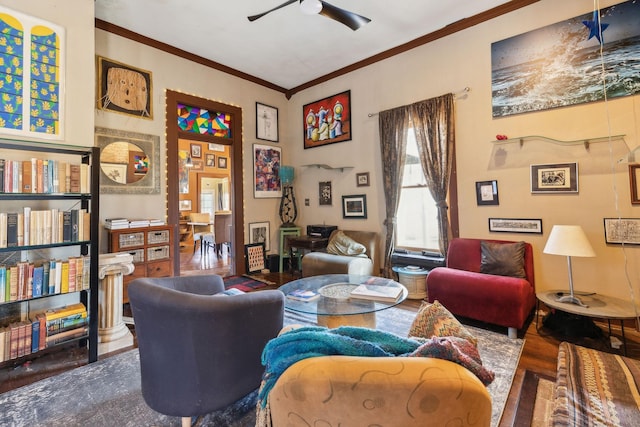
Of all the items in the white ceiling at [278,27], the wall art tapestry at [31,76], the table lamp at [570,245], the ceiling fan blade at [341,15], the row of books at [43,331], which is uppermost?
the white ceiling at [278,27]

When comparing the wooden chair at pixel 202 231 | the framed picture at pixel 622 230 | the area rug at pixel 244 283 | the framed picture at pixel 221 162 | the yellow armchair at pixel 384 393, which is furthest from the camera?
the framed picture at pixel 221 162

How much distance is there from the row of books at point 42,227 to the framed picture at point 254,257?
2784 mm

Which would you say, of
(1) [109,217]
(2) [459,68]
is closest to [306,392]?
(1) [109,217]

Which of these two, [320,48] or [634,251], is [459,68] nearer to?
[320,48]

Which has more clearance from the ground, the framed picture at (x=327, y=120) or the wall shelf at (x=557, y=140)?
the framed picture at (x=327, y=120)

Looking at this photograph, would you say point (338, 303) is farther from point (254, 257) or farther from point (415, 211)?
point (254, 257)

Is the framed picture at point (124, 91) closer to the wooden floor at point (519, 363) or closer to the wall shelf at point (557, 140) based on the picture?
the wooden floor at point (519, 363)

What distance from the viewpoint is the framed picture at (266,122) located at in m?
5.26

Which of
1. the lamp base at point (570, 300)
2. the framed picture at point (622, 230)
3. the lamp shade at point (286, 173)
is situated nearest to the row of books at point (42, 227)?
the lamp shade at point (286, 173)

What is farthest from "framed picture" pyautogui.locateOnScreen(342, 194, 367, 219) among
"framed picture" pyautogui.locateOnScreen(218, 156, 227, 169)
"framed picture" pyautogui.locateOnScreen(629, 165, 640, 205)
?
"framed picture" pyautogui.locateOnScreen(218, 156, 227, 169)

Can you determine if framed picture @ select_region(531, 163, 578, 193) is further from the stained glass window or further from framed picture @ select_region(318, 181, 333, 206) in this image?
the stained glass window

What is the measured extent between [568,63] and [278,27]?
3297 mm

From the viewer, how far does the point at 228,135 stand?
497 centimetres

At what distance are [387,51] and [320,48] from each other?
1.01m
